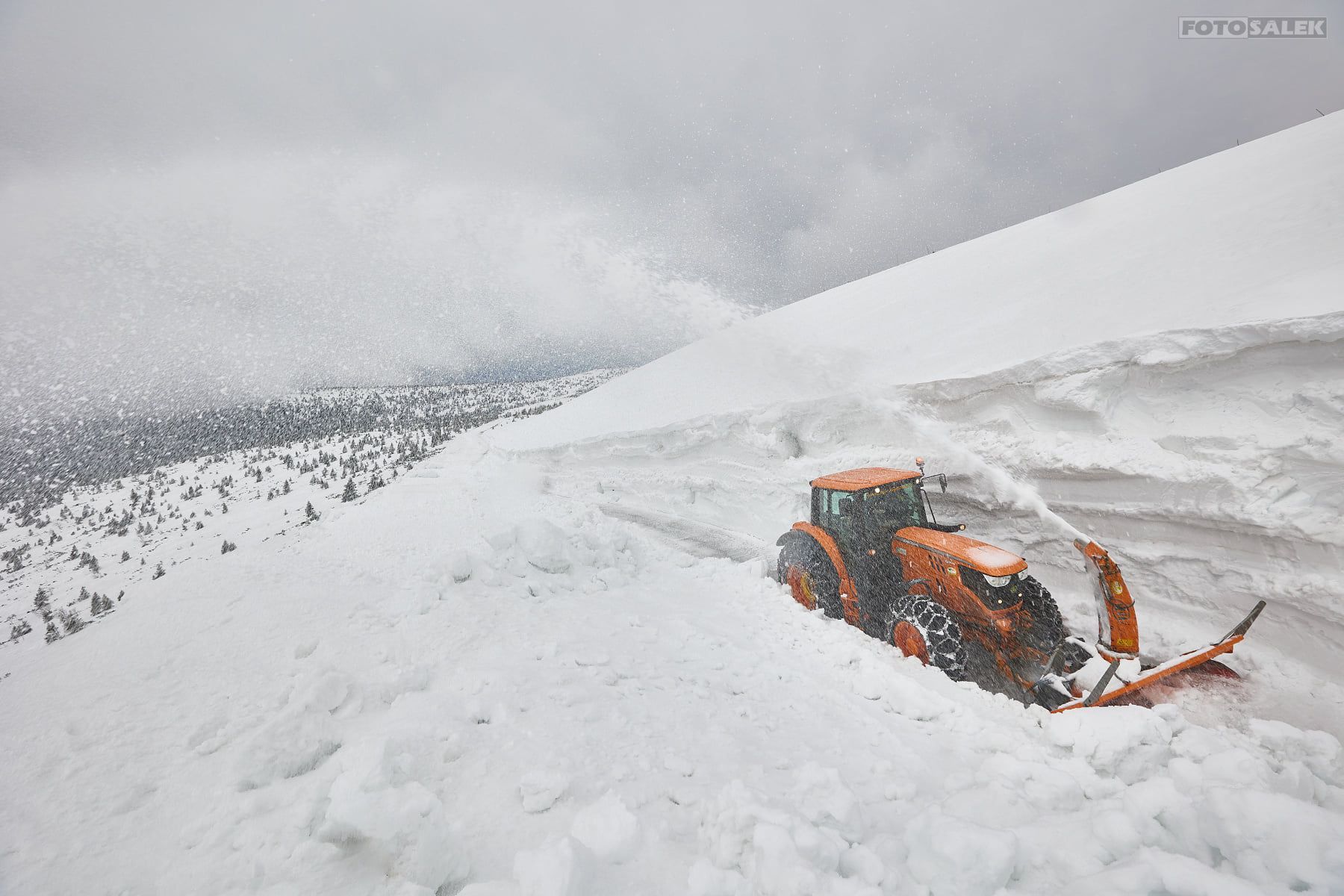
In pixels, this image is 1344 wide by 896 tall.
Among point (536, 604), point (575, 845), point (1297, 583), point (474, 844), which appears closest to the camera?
point (575, 845)

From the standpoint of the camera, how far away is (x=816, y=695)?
12.1 ft

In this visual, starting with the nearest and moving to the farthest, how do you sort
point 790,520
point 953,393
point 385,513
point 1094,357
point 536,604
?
point 536,604 < point 1094,357 < point 953,393 < point 385,513 < point 790,520

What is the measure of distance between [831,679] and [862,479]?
239 centimetres

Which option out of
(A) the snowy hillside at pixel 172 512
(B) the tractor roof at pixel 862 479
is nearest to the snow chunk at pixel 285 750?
(B) the tractor roof at pixel 862 479

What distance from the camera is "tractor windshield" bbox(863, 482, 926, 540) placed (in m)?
5.22

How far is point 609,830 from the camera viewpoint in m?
2.14

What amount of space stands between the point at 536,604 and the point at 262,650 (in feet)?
7.09

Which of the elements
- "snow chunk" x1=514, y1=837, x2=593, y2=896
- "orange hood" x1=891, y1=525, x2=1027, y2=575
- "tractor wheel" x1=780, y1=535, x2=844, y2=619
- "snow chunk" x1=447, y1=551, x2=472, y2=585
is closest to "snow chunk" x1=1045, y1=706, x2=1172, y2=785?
"orange hood" x1=891, y1=525, x2=1027, y2=575

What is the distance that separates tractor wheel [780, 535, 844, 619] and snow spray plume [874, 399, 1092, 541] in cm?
219

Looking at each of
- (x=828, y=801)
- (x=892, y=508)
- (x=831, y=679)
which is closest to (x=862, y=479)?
(x=892, y=508)

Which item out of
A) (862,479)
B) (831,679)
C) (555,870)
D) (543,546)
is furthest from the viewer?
(543,546)

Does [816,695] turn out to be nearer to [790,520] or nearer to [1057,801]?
[1057,801]

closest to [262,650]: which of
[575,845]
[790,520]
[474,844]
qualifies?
[474,844]

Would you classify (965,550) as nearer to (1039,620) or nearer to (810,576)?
(1039,620)
